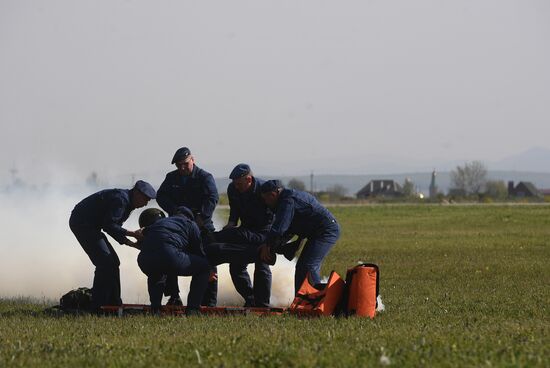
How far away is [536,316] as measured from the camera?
14.3 m

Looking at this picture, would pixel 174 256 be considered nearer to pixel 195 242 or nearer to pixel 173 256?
pixel 173 256

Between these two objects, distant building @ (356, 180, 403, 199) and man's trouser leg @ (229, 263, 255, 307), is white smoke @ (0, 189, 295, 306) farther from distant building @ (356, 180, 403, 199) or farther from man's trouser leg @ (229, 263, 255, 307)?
distant building @ (356, 180, 403, 199)

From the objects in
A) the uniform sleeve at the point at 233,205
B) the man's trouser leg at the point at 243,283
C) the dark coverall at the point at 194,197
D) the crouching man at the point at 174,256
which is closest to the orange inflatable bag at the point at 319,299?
the crouching man at the point at 174,256

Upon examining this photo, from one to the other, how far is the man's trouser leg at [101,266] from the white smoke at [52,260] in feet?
6.49

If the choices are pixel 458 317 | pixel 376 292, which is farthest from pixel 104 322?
pixel 458 317

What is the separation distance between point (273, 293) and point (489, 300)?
3.38 m

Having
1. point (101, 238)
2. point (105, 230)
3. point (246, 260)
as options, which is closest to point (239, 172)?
point (246, 260)

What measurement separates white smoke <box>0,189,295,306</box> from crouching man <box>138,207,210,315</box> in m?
2.43

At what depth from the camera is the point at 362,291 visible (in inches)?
535

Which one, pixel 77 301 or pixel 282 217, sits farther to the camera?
pixel 77 301

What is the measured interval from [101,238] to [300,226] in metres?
2.84

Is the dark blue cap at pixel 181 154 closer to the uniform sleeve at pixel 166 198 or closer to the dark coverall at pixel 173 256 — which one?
the uniform sleeve at pixel 166 198

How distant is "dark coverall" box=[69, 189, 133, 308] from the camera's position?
14719 mm

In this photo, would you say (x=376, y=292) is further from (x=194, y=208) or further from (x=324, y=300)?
(x=194, y=208)
